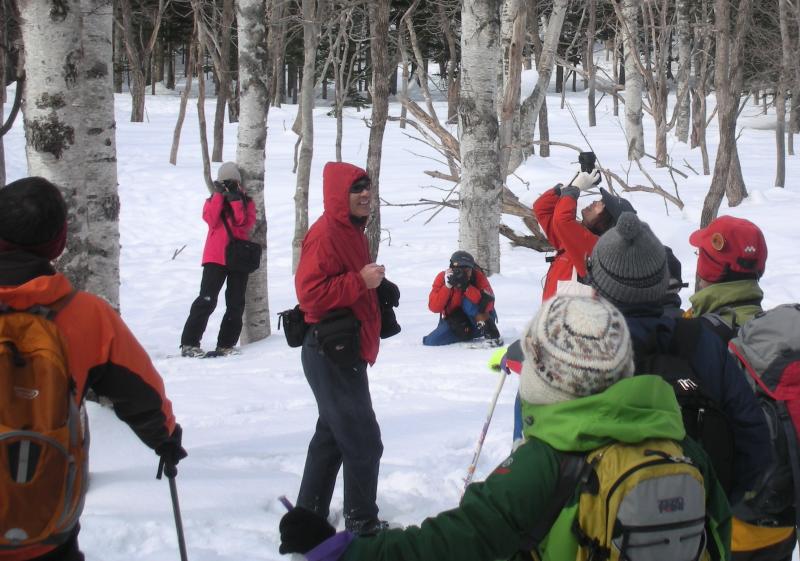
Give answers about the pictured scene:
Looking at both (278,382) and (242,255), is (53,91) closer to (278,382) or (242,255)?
(278,382)

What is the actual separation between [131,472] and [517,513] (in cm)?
295

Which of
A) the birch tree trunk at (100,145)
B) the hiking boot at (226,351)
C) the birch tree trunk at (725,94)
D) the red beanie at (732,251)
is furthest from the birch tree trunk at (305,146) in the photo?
the red beanie at (732,251)

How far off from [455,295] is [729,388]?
5.49 metres

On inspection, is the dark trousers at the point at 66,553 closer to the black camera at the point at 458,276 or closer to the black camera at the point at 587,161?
the black camera at the point at 587,161

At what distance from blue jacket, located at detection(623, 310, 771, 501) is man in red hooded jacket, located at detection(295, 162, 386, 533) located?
1.52m

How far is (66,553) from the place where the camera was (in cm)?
248

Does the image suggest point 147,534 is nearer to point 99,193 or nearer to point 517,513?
point 517,513

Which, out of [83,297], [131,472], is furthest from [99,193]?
[83,297]

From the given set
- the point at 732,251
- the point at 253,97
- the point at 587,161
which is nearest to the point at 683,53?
the point at 253,97

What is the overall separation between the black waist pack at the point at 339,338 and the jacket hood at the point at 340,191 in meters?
0.45

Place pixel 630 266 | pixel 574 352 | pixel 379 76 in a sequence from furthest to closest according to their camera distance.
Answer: pixel 379 76 → pixel 630 266 → pixel 574 352

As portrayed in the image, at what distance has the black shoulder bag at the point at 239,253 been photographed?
8.36 meters

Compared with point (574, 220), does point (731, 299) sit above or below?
below

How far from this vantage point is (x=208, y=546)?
360 centimetres
